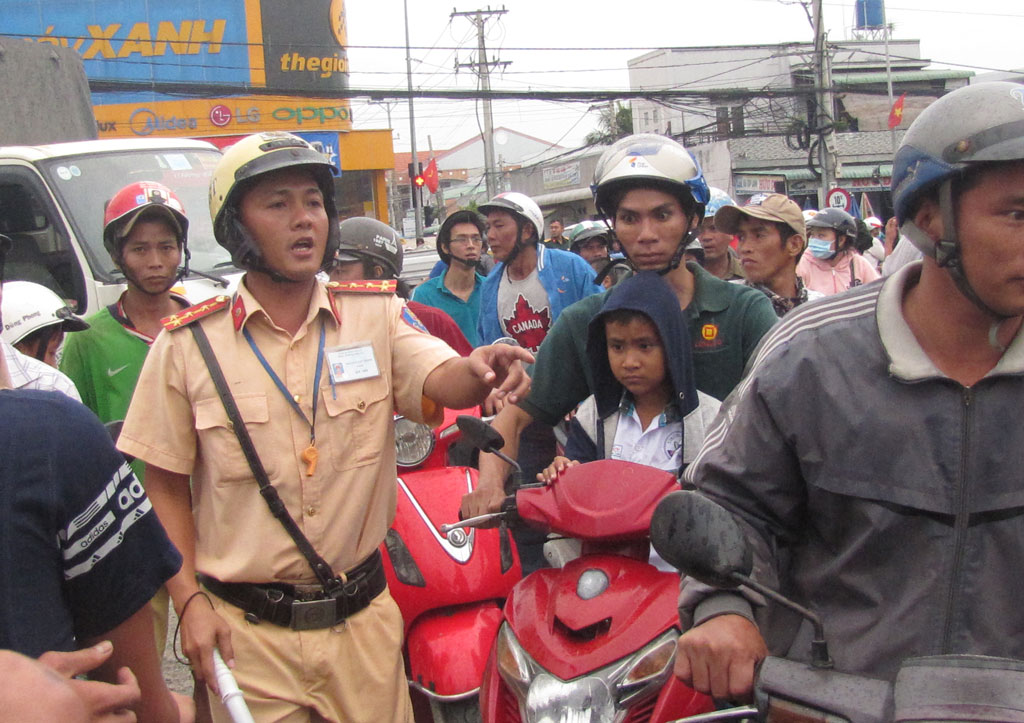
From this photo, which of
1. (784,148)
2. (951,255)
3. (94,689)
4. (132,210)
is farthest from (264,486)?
(784,148)

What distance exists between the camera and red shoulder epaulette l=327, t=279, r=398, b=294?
278 cm

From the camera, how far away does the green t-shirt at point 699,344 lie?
117 inches

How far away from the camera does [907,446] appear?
1738 mm

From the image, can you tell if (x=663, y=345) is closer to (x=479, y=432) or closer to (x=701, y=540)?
(x=479, y=432)

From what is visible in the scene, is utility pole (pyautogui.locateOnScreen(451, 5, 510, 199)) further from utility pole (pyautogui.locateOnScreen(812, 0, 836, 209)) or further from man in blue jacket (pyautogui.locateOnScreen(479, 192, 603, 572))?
man in blue jacket (pyautogui.locateOnScreen(479, 192, 603, 572))

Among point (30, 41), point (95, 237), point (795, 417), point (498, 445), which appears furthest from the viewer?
point (30, 41)

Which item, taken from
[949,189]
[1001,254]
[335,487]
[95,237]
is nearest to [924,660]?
[1001,254]

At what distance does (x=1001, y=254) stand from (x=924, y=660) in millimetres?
685

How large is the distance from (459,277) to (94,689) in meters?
5.36

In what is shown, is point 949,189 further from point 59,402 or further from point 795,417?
point 59,402

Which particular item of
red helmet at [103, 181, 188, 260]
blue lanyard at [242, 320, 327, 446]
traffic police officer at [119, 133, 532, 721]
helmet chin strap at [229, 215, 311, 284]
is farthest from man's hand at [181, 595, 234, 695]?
red helmet at [103, 181, 188, 260]

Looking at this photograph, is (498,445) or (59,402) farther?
(498,445)

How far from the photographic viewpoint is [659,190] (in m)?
3.12

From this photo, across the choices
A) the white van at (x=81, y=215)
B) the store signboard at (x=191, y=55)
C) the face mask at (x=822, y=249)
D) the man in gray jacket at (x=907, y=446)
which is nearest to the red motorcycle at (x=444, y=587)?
the man in gray jacket at (x=907, y=446)
